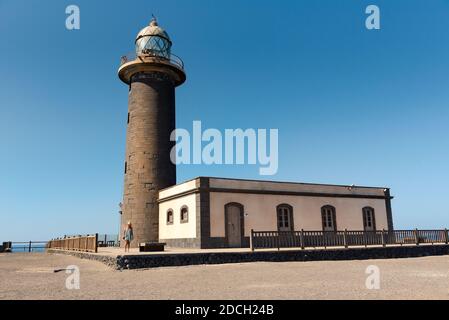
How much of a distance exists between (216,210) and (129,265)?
5.69m

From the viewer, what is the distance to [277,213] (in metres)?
18.5

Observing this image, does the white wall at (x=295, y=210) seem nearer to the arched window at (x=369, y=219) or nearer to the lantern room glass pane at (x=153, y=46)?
the arched window at (x=369, y=219)

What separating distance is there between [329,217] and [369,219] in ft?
9.85

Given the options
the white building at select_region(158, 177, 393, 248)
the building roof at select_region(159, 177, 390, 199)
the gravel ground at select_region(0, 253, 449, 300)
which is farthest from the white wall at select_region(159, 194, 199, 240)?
the gravel ground at select_region(0, 253, 449, 300)

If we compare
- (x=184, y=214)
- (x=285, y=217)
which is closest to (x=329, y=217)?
(x=285, y=217)

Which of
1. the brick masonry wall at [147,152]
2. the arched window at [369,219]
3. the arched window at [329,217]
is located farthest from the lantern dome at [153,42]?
the arched window at [369,219]

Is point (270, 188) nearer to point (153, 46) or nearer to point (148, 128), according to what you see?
point (148, 128)

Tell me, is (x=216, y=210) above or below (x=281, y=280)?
above

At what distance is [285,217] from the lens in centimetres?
1875

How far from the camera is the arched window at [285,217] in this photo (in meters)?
18.5
